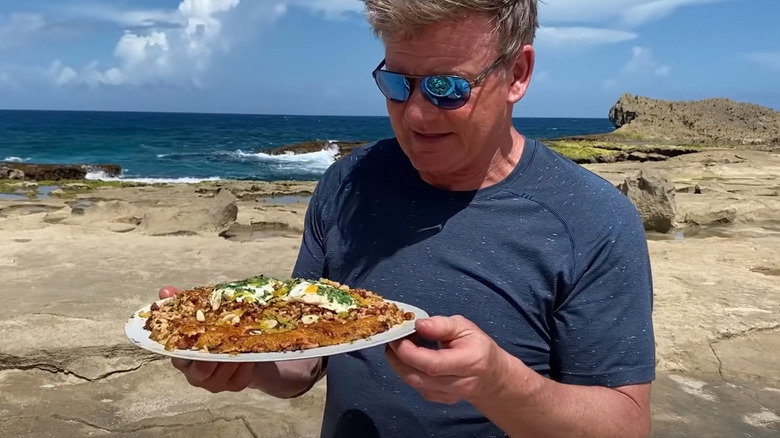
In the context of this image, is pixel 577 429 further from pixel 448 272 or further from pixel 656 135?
pixel 656 135

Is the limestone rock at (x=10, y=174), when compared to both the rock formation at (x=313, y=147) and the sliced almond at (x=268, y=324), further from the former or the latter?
the sliced almond at (x=268, y=324)

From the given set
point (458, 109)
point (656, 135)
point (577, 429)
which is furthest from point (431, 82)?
point (656, 135)

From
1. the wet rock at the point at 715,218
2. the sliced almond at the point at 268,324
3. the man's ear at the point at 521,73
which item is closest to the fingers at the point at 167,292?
the sliced almond at the point at 268,324

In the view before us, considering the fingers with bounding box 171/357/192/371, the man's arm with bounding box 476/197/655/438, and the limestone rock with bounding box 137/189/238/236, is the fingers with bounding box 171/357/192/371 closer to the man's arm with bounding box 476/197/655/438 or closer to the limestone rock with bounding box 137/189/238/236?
the man's arm with bounding box 476/197/655/438

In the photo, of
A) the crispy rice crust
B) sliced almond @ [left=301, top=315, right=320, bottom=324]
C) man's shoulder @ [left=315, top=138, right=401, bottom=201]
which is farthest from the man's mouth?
sliced almond @ [left=301, top=315, right=320, bottom=324]

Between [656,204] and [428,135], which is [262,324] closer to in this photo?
[428,135]
